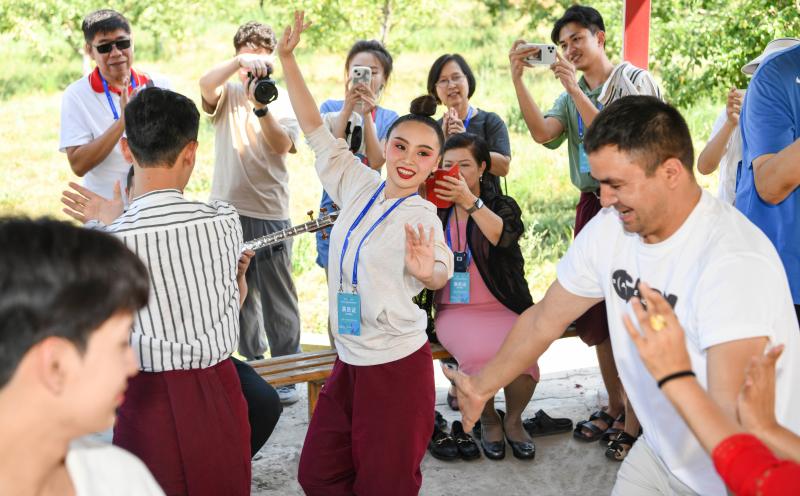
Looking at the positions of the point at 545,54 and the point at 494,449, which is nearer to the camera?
the point at 494,449

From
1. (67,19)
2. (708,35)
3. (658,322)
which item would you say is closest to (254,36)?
(658,322)

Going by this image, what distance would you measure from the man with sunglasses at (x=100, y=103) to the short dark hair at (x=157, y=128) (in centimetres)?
175

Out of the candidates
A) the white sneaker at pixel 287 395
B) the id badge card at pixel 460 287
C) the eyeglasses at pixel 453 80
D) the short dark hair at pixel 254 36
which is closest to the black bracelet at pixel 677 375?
the id badge card at pixel 460 287

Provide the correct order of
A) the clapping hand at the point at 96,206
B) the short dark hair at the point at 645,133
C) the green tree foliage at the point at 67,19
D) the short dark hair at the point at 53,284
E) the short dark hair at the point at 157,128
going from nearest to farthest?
the short dark hair at the point at 53,284
the short dark hair at the point at 645,133
the short dark hair at the point at 157,128
the clapping hand at the point at 96,206
the green tree foliage at the point at 67,19

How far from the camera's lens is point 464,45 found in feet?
66.8

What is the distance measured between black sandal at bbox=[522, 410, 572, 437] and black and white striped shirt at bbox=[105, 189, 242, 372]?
2.39 m

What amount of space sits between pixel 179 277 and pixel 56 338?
4.38 ft

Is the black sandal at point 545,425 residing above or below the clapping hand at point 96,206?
below

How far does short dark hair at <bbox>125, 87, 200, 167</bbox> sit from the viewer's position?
2891 mm

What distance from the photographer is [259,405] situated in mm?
3508

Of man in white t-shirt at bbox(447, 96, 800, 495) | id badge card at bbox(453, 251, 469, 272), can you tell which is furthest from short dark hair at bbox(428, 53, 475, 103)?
man in white t-shirt at bbox(447, 96, 800, 495)

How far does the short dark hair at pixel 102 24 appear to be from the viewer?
4.66m

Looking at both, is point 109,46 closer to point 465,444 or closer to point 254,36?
point 254,36

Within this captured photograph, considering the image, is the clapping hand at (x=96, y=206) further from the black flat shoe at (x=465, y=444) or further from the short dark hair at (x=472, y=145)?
the black flat shoe at (x=465, y=444)
